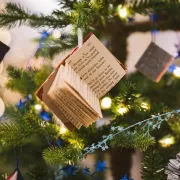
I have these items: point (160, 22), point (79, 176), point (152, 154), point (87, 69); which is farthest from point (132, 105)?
point (160, 22)

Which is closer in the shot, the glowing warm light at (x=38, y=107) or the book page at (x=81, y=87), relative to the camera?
the book page at (x=81, y=87)

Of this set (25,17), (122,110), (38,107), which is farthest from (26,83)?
(122,110)

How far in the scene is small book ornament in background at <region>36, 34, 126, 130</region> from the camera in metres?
0.74

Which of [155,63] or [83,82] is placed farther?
[155,63]

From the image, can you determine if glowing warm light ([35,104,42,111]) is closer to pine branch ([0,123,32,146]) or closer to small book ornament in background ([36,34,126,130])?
pine branch ([0,123,32,146])

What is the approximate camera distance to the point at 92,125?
39.0 inches

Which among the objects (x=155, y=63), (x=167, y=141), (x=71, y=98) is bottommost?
(x=167, y=141)

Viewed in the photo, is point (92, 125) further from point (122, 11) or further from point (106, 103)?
point (122, 11)

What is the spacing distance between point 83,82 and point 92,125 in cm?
25

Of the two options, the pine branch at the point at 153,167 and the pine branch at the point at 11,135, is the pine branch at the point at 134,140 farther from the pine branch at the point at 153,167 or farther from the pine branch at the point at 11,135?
the pine branch at the point at 11,135

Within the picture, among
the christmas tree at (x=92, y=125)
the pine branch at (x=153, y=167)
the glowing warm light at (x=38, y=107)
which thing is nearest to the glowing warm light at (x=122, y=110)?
the christmas tree at (x=92, y=125)

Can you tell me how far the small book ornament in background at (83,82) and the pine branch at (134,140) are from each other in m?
0.14

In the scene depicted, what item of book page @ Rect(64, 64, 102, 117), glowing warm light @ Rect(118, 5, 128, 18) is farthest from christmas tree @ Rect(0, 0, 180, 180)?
book page @ Rect(64, 64, 102, 117)

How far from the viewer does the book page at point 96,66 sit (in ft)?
2.50
